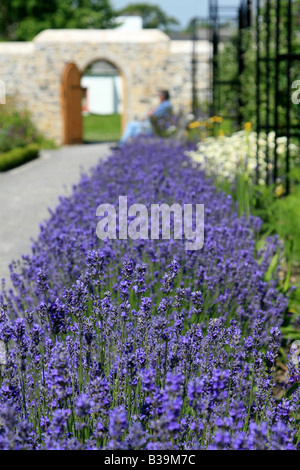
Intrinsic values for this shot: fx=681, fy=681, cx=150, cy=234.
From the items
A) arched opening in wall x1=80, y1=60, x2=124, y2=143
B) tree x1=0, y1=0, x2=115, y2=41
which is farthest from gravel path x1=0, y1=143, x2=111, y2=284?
arched opening in wall x1=80, y1=60, x2=124, y2=143

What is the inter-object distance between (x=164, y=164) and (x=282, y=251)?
2906 millimetres

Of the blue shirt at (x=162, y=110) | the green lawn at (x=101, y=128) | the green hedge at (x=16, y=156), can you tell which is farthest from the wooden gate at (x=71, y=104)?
the blue shirt at (x=162, y=110)

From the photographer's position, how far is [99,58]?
64.2ft

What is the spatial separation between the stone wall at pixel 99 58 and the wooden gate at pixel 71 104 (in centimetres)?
20

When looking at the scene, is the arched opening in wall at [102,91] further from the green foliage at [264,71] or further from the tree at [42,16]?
the green foliage at [264,71]

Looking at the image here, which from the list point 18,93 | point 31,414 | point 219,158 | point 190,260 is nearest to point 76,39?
point 18,93

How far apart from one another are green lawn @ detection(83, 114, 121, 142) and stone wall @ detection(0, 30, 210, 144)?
3836 millimetres

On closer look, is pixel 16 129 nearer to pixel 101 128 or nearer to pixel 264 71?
pixel 264 71

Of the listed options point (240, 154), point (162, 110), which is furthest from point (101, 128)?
point (240, 154)

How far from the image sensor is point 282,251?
15.2ft

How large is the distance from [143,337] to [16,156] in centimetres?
1215

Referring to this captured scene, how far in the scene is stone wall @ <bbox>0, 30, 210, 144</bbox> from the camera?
1928 cm

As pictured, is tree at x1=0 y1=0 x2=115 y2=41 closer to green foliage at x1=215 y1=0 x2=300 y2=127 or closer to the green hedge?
the green hedge
